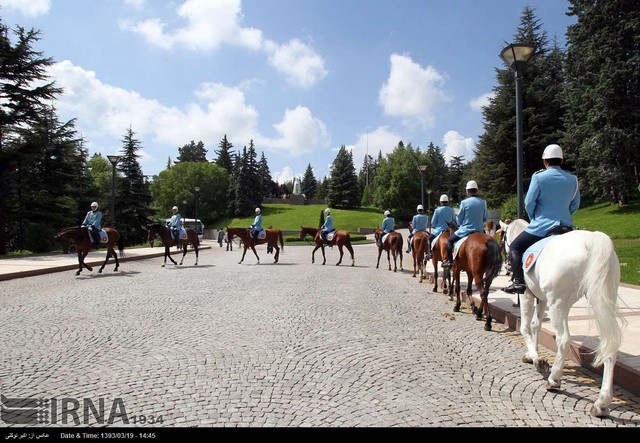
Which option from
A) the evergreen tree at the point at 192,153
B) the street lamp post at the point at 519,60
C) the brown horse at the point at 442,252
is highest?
the evergreen tree at the point at 192,153

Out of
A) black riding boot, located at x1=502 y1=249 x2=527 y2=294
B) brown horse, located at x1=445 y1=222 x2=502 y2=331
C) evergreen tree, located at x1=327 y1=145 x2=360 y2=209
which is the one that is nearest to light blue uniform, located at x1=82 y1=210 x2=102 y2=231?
brown horse, located at x1=445 y1=222 x2=502 y2=331

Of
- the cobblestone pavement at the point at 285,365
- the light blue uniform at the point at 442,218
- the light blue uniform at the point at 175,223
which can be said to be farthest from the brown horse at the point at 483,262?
the light blue uniform at the point at 175,223

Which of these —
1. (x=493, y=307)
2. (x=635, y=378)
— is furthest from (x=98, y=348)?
(x=493, y=307)

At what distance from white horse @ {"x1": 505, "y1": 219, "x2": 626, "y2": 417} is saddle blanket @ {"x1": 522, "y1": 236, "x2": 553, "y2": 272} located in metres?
0.06

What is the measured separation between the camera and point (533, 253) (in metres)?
5.10

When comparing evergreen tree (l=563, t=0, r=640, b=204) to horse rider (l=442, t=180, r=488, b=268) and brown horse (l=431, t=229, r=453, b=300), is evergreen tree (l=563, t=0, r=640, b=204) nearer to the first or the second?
brown horse (l=431, t=229, r=453, b=300)

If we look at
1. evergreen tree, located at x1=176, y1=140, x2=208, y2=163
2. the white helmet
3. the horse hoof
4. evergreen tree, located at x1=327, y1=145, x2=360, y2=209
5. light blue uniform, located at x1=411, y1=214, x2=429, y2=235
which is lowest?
the horse hoof

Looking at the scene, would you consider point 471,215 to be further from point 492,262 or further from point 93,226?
point 93,226

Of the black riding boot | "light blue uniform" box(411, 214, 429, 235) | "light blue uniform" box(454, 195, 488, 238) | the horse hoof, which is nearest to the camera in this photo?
the horse hoof

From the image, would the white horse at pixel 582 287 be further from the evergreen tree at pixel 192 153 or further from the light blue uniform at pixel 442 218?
the evergreen tree at pixel 192 153

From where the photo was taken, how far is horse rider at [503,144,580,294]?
17.5 ft

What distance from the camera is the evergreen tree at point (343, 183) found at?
94.4m

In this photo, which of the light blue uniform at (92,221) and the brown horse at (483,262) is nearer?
the brown horse at (483,262)
